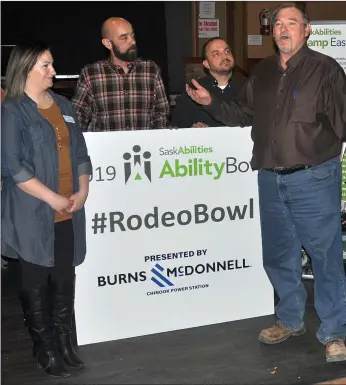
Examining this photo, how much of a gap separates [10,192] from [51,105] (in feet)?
1.29

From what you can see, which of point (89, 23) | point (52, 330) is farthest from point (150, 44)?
point (52, 330)

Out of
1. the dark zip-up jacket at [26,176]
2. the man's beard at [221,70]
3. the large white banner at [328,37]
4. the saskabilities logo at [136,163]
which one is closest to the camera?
the dark zip-up jacket at [26,176]

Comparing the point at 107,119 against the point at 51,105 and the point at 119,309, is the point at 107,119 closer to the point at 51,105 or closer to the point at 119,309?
the point at 51,105

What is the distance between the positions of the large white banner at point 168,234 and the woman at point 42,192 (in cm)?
19

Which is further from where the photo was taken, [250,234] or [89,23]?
[89,23]

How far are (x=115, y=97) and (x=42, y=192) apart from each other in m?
1.03

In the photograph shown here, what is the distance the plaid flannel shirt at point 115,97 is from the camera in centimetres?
325

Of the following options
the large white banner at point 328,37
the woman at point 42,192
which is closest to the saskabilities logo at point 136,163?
the woman at point 42,192

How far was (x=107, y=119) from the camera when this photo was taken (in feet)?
10.7

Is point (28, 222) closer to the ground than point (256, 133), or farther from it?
closer to the ground

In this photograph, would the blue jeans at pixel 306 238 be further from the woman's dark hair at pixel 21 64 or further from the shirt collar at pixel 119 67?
the woman's dark hair at pixel 21 64

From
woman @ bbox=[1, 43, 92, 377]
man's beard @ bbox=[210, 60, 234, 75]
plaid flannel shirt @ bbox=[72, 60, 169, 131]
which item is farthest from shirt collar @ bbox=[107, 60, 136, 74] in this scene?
woman @ bbox=[1, 43, 92, 377]

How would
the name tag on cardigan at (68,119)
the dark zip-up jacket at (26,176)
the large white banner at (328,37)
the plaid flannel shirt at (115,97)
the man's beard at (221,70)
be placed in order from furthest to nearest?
the large white banner at (328,37)
the man's beard at (221,70)
the plaid flannel shirt at (115,97)
the name tag on cardigan at (68,119)
the dark zip-up jacket at (26,176)

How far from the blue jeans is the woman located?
852 millimetres
